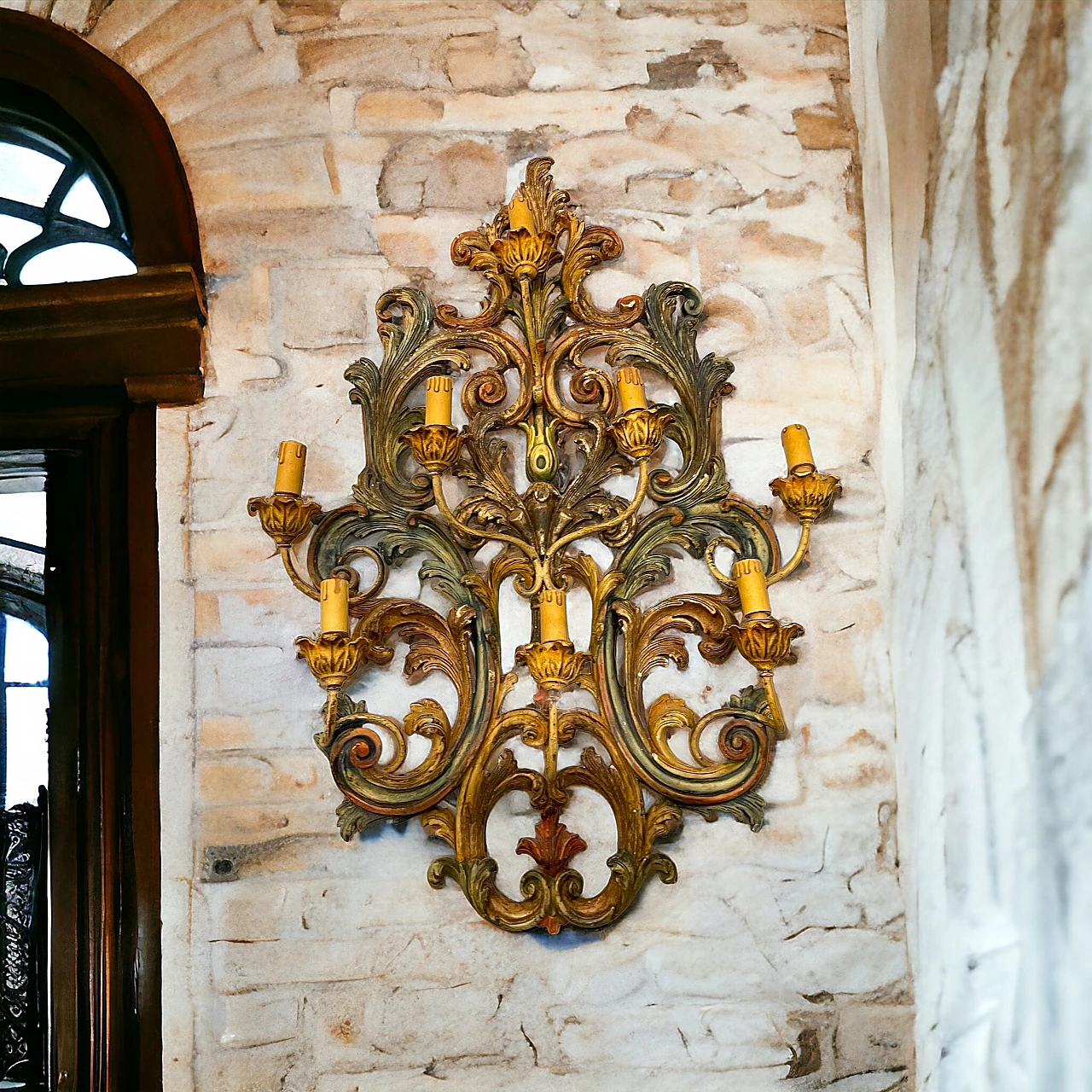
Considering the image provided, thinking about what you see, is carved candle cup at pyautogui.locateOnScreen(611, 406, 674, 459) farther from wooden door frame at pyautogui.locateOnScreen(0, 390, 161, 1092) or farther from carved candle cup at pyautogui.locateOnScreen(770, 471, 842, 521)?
wooden door frame at pyautogui.locateOnScreen(0, 390, 161, 1092)

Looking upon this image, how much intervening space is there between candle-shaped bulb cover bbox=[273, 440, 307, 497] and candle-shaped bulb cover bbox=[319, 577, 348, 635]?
15cm

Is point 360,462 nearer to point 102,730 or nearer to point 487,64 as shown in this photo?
point 102,730

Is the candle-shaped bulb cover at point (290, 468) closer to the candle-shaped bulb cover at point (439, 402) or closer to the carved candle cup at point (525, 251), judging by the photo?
the candle-shaped bulb cover at point (439, 402)

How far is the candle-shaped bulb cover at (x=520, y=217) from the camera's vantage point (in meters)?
1.69

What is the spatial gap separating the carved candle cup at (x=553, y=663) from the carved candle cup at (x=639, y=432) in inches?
11.8

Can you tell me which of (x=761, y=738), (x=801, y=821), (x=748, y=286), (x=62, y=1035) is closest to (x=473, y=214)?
(x=748, y=286)

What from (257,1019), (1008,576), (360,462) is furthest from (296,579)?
(1008,576)

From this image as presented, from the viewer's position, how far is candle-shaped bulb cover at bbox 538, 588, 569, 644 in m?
1.46

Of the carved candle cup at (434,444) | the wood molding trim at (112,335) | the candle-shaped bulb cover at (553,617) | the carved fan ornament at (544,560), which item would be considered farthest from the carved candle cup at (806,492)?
the wood molding trim at (112,335)

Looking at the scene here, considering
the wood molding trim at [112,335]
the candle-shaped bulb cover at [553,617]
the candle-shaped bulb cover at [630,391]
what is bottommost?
the candle-shaped bulb cover at [553,617]

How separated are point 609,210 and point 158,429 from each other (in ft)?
2.58

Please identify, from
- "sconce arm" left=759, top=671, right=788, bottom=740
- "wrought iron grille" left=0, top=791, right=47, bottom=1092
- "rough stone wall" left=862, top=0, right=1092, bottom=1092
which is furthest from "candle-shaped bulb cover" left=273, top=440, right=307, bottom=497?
"rough stone wall" left=862, top=0, right=1092, bottom=1092

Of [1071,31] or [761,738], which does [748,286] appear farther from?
[1071,31]

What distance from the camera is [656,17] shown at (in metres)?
1.80
